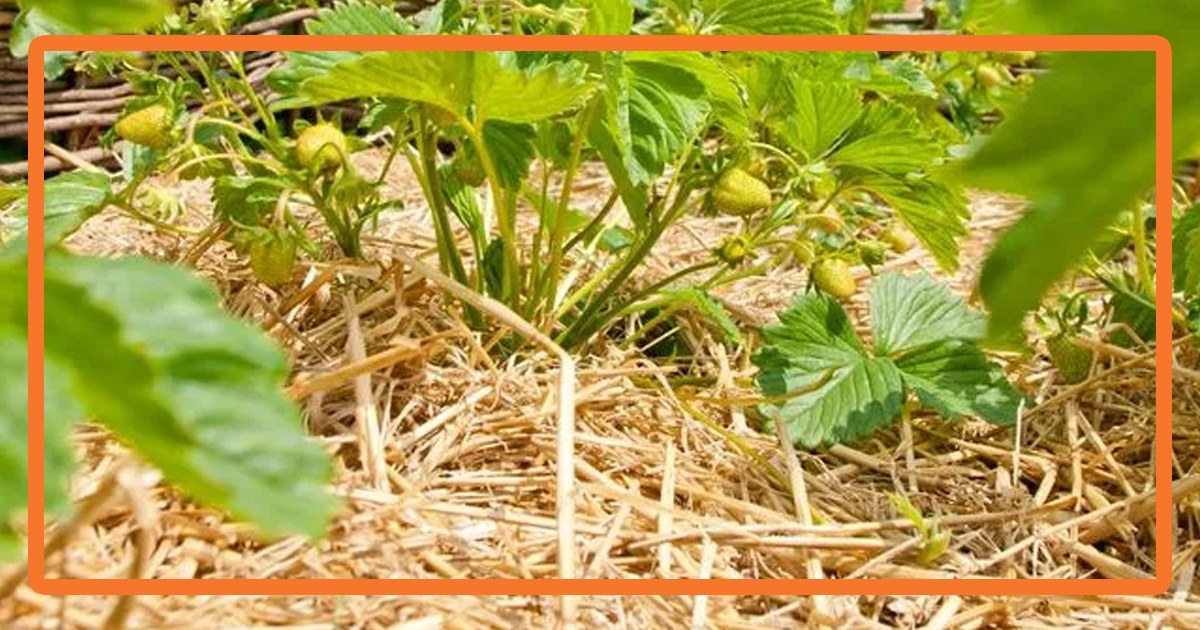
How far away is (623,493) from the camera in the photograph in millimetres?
964

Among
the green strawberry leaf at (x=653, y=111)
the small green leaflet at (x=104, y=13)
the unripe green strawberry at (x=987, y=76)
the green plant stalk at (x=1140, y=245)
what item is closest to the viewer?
the small green leaflet at (x=104, y=13)

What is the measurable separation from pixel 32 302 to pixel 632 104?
648mm

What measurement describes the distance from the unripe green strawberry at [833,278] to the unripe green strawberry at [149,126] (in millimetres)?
480

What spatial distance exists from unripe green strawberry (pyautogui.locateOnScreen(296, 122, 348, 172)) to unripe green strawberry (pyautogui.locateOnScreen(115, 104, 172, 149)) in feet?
0.31

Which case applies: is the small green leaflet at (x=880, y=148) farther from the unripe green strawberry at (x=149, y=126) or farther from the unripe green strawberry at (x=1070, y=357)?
the unripe green strawberry at (x=149, y=126)

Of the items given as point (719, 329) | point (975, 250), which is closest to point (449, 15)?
point (719, 329)

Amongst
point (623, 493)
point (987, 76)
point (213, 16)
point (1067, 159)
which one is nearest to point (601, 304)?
point (623, 493)

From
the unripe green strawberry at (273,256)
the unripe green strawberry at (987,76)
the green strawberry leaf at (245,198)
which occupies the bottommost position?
the unripe green strawberry at (273,256)

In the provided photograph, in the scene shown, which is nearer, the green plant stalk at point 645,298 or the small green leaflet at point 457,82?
the small green leaflet at point 457,82

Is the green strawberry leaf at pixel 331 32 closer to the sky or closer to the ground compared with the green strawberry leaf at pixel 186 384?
closer to the sky

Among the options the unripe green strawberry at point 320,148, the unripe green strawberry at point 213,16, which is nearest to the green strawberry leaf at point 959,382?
the unripe green strawberry at point 320,148

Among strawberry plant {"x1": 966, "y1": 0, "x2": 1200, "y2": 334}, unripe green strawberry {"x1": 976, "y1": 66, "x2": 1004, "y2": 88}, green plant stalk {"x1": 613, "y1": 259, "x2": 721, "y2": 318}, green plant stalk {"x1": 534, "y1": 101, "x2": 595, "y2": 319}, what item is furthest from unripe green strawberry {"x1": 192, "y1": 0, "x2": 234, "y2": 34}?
unripe green strawberry {"x1": 976, "y1": 66, "x2": 1004, "y2": 88}

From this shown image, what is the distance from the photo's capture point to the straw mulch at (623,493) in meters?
0.81

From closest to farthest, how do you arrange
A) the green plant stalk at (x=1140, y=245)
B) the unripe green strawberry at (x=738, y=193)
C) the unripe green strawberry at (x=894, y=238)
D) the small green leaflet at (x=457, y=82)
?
the small green leaflet at (x=457, y=82) → the unripe green strawberry at (x=738, y=193) → the green plant stalk at (x=1140, y=245) → the unripe green strawberry at (x=894, y=238)
